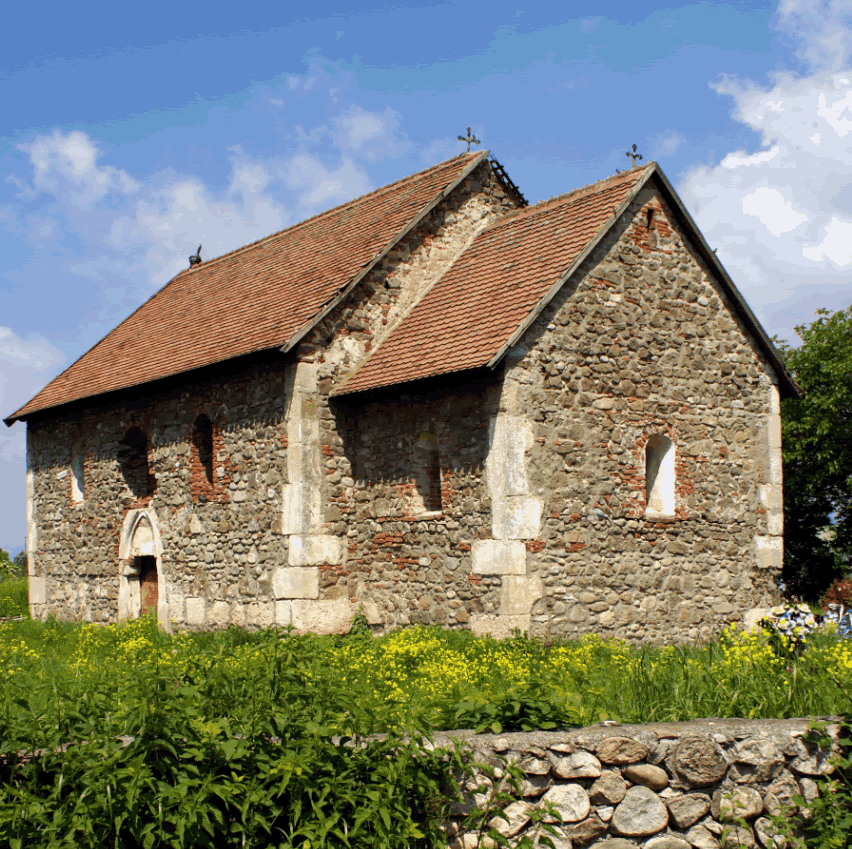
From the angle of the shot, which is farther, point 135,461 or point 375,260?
point 135,461

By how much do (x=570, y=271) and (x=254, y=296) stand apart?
640 cm

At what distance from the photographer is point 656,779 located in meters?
6.34

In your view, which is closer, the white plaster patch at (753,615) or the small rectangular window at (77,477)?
the white plaster patch at (753,615)

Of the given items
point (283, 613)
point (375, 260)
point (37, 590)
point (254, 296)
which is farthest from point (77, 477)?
point (375, 260)

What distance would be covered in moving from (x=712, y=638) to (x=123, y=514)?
989 cm

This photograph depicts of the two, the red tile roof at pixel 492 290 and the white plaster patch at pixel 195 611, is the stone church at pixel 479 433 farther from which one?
the white plaster patch at pixel 195 611

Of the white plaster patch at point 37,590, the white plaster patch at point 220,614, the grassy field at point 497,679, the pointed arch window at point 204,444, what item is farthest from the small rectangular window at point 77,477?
the grassy field at point 497,679

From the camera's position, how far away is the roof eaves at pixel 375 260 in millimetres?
12609

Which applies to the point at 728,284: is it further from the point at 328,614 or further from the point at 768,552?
the point at 328,614

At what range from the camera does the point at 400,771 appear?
18.6ft

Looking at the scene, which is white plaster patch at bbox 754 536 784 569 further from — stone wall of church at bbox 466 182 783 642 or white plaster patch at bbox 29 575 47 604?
white plaster patch at bbox 29 575 47 604

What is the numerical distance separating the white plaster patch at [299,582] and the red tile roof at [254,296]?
10.1 feet

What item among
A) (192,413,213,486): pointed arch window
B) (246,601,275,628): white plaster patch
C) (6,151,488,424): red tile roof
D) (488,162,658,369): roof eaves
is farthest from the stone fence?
(192,413,213,486): pointed arch window

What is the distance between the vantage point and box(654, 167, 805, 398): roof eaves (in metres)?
13.1
